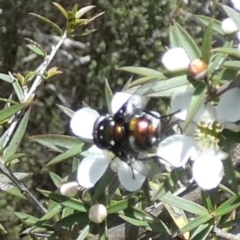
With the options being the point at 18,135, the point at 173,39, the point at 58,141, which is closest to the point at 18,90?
the point at 18,135

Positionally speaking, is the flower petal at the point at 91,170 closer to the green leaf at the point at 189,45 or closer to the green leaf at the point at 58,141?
the green leaf at the point at 58,141

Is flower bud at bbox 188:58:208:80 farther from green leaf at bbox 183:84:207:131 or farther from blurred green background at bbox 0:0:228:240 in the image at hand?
blurred green background at bbox 0:0:228:240

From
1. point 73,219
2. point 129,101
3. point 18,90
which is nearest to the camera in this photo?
point 129,101

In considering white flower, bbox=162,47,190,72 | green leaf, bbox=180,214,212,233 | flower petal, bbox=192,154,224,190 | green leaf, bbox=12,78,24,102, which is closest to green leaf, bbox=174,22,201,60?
white flower, bbox=162,47,190,72

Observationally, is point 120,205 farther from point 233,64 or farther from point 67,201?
point 233,64

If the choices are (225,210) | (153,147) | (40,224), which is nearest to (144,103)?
(153,147)

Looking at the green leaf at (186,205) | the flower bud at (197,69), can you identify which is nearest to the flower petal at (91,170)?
the green leaf at (186,205)

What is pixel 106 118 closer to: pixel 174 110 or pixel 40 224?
pixel 174 110
